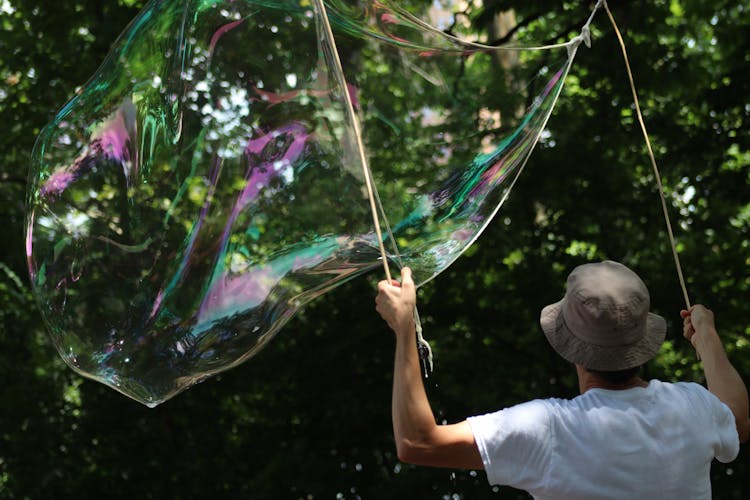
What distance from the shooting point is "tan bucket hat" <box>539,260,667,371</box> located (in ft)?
5.47

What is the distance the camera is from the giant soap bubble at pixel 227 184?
106 inches

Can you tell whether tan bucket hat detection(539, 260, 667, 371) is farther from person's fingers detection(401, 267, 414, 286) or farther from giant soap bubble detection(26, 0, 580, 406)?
giant soap bubble detection(26, 0, 580, 406)

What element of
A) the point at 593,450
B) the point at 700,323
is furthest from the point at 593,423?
the point at 700,323

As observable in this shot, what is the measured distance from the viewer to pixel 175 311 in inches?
106

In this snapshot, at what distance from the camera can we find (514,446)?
5.22 feet

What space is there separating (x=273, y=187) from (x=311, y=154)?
0.15 m

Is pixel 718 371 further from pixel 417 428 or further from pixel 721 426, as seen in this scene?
pixel 417 428

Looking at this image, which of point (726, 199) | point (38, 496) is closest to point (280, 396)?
point (38, 496)

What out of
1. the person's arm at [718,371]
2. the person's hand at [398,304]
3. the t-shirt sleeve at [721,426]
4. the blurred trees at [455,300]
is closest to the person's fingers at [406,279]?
the person's hand at [398,304]

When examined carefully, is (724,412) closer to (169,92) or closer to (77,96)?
(169,92)

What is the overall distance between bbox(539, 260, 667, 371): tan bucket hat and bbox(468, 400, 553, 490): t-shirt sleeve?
0.56ft

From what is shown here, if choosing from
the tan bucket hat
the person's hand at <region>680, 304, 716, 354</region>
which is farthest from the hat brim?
the person's hand at <region>680, 304, 716, 354</region>

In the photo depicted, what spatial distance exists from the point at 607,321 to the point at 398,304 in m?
0.37

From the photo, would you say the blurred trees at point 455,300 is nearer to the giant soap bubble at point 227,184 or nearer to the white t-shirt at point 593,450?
the giant soap bubble at point 227,184
